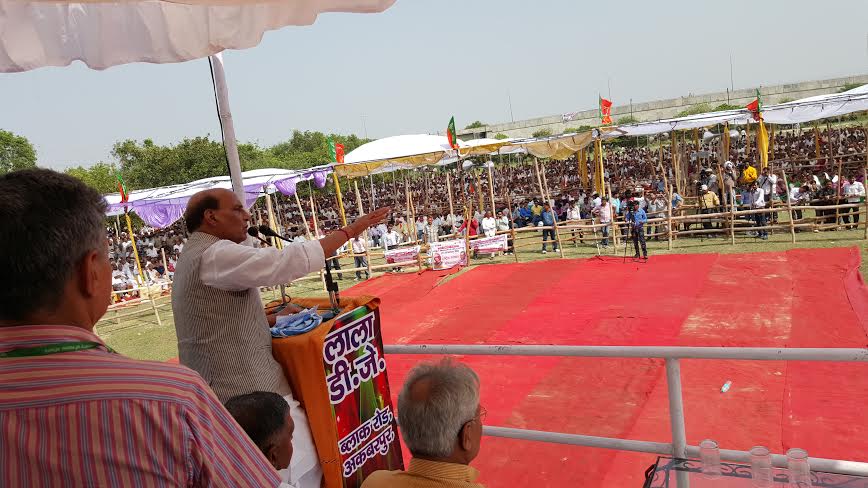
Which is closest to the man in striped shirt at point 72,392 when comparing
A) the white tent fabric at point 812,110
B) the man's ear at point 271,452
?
the man's ear at point 271,452

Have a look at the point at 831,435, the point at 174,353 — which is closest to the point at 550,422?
the point at 831,435

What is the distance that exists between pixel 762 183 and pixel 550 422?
43.9 feet

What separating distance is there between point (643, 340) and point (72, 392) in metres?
7.57

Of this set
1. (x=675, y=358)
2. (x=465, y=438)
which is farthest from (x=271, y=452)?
(x=675, y=358)

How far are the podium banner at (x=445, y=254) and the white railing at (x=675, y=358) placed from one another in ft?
40.7

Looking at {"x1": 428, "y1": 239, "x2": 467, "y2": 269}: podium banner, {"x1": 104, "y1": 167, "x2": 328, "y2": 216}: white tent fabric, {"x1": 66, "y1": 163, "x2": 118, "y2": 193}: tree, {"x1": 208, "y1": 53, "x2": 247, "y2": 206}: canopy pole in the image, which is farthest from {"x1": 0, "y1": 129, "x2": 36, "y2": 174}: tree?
{"x1": 208, "y1": 53, "x2": 247, "y2": 206}: canopy pole

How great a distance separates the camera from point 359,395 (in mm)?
2473

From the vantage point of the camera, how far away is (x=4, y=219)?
37.5 inches

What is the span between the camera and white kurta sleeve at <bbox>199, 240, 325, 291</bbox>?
82.9 inches

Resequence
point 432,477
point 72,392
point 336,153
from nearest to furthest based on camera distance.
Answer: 1. point 72,392
2. point 432,477
3. point 336,153

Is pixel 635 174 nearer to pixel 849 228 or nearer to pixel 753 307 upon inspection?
pixel 849 228

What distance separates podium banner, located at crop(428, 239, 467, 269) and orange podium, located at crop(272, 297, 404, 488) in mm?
12732

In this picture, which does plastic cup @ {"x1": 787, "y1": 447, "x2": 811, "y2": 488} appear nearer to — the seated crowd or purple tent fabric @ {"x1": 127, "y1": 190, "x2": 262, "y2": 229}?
the seated crowd

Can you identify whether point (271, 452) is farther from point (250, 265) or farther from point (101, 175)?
point (101, 175)
